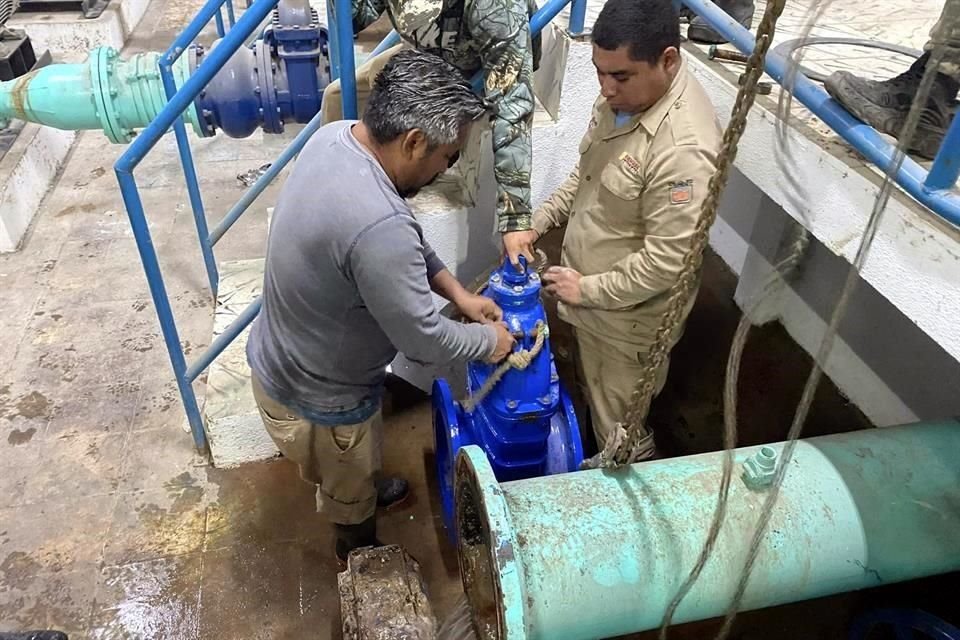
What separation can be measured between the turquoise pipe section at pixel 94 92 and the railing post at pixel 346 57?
145cm

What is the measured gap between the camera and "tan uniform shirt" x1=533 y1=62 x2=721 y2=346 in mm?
2059

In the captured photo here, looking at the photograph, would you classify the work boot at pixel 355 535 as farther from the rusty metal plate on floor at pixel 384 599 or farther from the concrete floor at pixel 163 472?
the rusty metal plate on floor at pixel 384 599

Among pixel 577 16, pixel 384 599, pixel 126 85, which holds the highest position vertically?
pixel 577 16

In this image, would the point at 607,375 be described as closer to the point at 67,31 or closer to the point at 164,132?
the point at 164,132

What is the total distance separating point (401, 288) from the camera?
67.6 inches

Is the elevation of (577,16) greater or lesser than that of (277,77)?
greater

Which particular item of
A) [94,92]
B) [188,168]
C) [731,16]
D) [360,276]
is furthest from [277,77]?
[731,16]

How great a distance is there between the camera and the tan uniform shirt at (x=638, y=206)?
206 centimetres

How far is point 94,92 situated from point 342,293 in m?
2.44

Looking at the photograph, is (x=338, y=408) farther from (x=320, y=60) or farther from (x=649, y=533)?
(x=320, y=60)

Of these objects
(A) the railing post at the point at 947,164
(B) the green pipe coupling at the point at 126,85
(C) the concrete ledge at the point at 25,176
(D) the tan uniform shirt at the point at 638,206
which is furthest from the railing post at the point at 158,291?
(A) the railing post at the point at 947,164

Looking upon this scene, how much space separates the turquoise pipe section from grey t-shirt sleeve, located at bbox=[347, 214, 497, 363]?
2124 mm

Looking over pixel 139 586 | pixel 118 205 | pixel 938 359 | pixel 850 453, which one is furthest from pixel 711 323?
pixel 118 205

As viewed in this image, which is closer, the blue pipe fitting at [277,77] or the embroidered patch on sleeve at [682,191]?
the embroidered patch on sleeve at [682,191]
